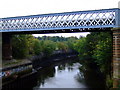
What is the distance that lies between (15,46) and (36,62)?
541 inches

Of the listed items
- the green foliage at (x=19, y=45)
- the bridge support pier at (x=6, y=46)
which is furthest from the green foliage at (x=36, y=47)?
the bridge support pier at (x=6, y=46)

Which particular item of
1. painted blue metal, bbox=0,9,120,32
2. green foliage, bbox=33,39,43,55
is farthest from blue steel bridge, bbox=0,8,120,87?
green foliage, bbox=33,39,43,55

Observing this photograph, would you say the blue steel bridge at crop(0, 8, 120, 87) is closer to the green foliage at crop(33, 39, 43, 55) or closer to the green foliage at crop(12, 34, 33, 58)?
the green foliage at crop(12, 34, 33, 58)

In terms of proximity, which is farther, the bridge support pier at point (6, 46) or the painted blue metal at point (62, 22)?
the bridge support pier at point (6, 46)

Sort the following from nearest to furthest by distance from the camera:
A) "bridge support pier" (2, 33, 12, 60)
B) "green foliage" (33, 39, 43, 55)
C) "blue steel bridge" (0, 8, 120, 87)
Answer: "blue steel bridge" (0, 8, 120, 87) → "bridge support pier" (2, 33, 12, 60) → "green foliage" (33, 39, 43, 55)

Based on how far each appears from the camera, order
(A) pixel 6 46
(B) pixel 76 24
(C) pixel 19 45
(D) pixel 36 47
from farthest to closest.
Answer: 1. (D) pixel 36 47
2. (C) pixel 19 45
3. (A) pixel 6 46
4. (B) pixel 76 24

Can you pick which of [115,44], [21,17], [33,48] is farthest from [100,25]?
[33,48]

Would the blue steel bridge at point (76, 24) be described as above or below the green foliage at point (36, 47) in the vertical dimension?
above

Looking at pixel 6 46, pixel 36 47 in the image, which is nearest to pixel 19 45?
pixel 6 46

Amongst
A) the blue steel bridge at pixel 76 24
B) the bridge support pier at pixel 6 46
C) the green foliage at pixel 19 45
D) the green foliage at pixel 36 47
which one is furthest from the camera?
the green foliage at pixel 36 47

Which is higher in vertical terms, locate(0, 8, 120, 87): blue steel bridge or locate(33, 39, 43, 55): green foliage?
locate(0, 8, 120, 87): blue steel bridge

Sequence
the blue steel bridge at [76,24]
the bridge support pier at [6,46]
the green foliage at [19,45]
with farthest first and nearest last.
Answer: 1. the green foliage at [19,45]
2. the bridge support pier at [6,46]
3. the blue steel bridge at [76,24]

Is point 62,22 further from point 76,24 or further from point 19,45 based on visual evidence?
point 19,45

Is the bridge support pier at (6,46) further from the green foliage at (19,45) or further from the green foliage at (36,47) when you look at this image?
the green foliage at (36,47)
